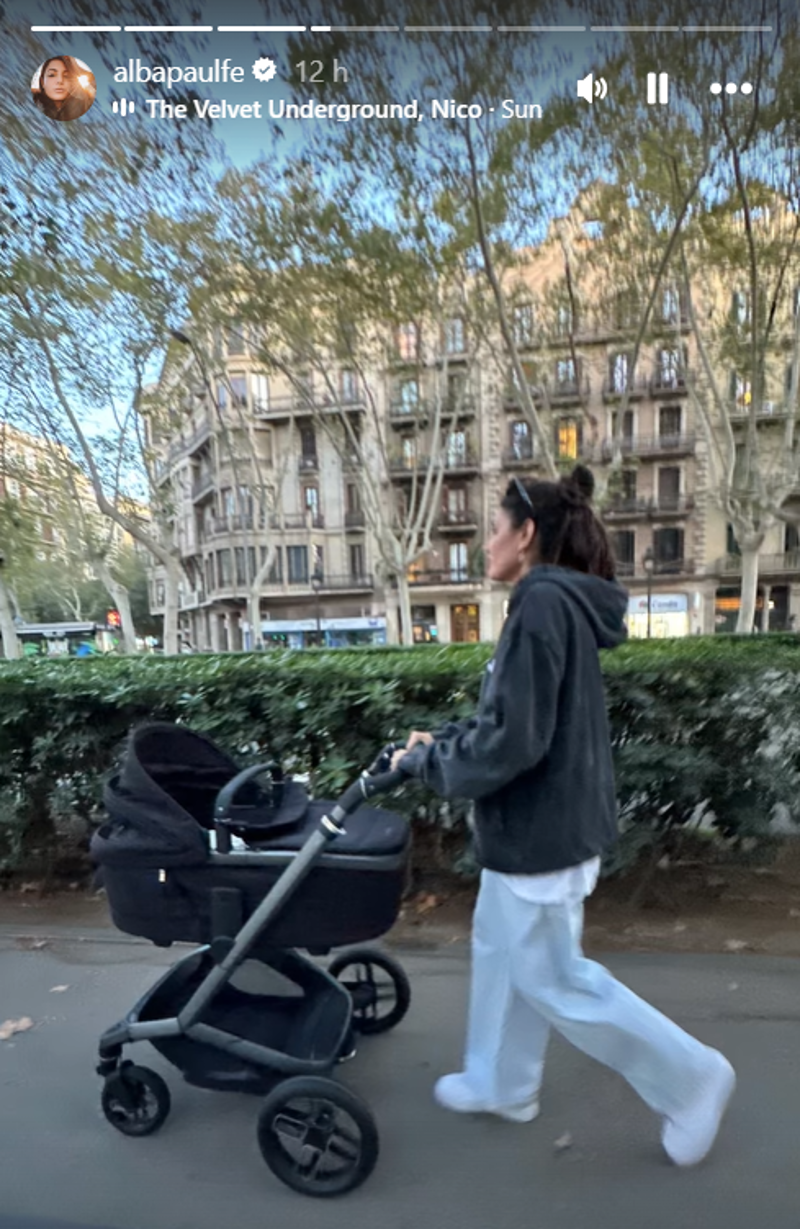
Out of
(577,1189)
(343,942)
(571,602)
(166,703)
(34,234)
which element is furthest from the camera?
(34,234)

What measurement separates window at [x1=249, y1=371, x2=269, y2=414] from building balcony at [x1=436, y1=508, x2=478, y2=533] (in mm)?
6986

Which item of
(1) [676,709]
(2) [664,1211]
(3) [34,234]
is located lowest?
(2) [664,1211]

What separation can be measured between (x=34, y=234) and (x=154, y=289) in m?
1.72

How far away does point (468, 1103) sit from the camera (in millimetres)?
2080

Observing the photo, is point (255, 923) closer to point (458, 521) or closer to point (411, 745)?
point (411, 745)

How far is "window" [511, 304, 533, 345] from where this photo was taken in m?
9.93

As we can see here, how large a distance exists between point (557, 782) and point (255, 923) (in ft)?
2.94

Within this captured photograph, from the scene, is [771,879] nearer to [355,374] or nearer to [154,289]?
[154,289]

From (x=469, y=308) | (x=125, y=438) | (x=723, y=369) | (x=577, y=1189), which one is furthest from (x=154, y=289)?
(x=723, y=369)

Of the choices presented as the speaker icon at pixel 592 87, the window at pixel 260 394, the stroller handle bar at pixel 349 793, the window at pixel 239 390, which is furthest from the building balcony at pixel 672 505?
the stroller handle bar at pixel 349 793

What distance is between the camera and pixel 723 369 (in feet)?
41.2

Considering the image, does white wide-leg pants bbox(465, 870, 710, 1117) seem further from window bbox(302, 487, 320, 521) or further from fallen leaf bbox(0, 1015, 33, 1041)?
window bbox(302, 487, 320, 521)

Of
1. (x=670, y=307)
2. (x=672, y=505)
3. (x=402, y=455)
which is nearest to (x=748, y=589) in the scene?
(x=670, y=307)

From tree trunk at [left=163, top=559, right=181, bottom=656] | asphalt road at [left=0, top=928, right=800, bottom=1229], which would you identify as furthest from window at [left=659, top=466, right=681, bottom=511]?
asphalt road at [left=0, top=928, right=800, bottom=1229]
